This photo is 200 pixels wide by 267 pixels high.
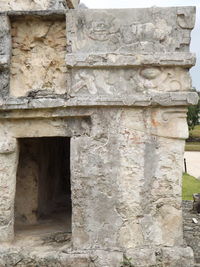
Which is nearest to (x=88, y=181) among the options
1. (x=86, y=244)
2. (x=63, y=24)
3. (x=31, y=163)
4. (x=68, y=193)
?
(x=86, y=244)

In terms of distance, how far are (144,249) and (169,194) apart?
62 centimetres

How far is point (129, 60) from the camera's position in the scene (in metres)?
3.62

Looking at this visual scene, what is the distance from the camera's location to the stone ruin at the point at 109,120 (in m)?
3.65

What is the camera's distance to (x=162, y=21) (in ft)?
12.0

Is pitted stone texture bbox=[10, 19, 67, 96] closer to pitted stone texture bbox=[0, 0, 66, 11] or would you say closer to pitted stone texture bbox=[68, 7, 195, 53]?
pitted stone texture bbox=[68, 7, 195, 53]

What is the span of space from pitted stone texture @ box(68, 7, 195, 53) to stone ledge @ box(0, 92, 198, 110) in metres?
0.47

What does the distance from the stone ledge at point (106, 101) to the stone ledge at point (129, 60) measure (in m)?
0.31

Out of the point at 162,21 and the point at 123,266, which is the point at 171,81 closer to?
the point at 162,21

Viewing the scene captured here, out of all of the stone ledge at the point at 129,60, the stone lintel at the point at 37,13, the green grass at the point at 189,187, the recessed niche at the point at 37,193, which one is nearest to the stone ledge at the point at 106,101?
the stone ledge at the point at 129,60

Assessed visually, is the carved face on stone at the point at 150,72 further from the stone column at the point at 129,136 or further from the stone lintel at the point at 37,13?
the stone lintel at the point at 37,13

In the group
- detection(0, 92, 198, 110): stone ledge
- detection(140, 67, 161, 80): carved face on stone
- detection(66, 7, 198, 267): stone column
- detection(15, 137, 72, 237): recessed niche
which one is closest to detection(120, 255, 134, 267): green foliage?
detection(66, 7, 198, 267): stone column

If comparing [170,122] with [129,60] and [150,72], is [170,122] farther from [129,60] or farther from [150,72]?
[129,60]

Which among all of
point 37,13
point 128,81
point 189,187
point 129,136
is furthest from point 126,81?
point 189,187

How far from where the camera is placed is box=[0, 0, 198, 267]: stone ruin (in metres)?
3.65
